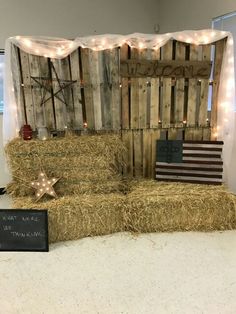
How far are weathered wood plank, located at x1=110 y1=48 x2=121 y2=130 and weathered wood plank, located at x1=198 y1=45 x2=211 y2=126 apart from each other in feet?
3.29

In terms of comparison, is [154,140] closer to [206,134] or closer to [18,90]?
[206,134]

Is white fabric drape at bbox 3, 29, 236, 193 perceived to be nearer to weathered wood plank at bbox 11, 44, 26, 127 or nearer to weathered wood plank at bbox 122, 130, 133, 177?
weathered wood plank at bbox 11, 44, 26, 127

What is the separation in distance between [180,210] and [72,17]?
3.21 meters

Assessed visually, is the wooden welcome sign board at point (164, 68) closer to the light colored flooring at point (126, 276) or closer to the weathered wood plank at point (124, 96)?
the weathered wood plank at point (124, 96)

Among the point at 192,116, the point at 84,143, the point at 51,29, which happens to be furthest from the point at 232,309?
the point at 51,29

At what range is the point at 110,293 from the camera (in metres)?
1.99

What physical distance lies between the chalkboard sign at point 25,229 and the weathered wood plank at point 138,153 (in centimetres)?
137

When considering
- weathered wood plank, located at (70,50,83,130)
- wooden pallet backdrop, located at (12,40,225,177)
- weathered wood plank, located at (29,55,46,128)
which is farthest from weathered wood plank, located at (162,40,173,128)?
weathered wood plank, located at (29,55,46,128)

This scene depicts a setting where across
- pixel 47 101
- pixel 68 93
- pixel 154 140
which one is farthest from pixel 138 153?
pixel 47 101

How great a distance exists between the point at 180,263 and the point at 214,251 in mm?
388

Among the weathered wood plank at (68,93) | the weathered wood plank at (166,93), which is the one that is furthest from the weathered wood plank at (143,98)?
the weathered wood plank at (68,93)

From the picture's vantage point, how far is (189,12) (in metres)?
3.96

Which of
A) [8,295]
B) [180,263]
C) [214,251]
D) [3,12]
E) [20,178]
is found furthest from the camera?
[3,12]

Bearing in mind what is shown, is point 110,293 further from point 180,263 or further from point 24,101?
point 24,101
